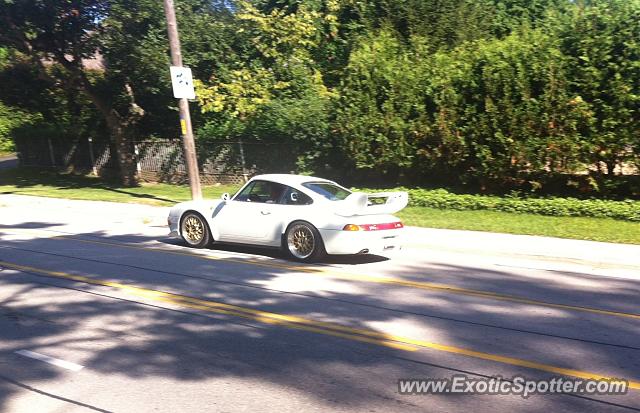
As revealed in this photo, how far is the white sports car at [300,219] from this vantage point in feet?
31.1

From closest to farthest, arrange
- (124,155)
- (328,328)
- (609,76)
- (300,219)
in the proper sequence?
(328,328)
(300,219)
(609,76)
(124,155)

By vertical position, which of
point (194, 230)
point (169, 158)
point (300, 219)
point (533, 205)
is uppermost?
point (169, 158)

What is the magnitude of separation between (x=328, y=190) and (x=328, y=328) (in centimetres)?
447

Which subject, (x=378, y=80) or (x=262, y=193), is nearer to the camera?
(x=262, y=193)

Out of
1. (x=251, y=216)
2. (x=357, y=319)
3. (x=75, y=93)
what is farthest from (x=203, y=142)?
(x=357, y=319)

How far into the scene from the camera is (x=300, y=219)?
9.76m

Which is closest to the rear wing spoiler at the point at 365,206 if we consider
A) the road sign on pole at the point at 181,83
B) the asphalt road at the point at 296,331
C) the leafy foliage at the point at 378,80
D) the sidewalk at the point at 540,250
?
the asphalt road at the point at 296,331

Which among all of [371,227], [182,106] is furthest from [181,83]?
[371,227]

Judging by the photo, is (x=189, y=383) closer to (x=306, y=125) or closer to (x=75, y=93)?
(x=306, y=125)

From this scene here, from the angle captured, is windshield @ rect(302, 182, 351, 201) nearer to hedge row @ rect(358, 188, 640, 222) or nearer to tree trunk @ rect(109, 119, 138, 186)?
hedge row @ rect(358, 188, 640, 222)

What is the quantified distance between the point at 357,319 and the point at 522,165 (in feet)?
33.0

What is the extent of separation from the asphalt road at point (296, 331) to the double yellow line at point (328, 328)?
0.08 ft

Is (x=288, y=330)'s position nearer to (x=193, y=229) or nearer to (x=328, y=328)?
(x=328, y=328)

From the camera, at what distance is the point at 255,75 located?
22938 millimetres
